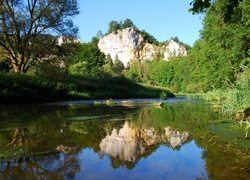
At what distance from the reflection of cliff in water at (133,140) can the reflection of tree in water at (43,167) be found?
79 centimetres

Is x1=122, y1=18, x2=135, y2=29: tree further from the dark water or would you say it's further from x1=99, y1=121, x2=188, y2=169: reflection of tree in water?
the dark water

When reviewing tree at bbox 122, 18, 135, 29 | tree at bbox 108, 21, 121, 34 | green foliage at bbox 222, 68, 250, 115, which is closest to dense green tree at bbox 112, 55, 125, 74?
tree at bbox 108, 21, 121, 34

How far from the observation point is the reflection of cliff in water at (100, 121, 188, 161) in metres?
4.94

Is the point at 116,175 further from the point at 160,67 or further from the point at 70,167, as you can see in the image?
the point at 160,67

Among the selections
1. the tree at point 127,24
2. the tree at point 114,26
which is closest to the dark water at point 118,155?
the tree at point 114,26

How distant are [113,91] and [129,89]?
3.06 meters

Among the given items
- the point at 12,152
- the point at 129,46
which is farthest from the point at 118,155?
the point at 129,46

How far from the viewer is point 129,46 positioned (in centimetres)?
17538

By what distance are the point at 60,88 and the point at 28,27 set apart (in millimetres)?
A: 6805

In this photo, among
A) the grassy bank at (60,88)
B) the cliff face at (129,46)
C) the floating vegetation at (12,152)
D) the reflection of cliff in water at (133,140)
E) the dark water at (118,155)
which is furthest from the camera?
the cliff face at (129,46)

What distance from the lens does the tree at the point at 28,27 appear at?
25391 millimetres

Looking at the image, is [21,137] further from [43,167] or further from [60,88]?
[60,88]

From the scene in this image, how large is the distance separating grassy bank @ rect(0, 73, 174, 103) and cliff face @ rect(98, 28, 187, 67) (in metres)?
139

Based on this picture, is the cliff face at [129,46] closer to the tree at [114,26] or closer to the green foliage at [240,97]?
the tree at [114,26]
